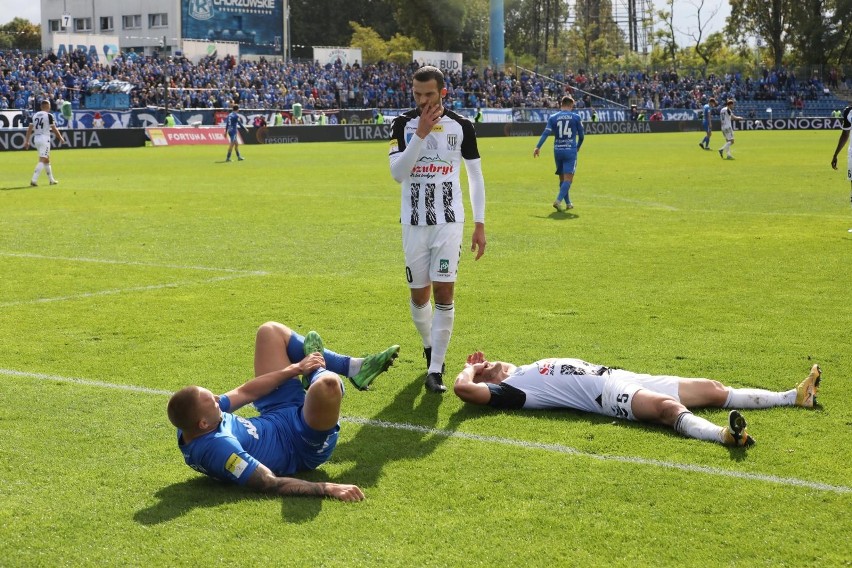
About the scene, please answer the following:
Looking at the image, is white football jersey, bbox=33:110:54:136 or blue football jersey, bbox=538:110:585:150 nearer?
blue football jersey, bbox=538:110:585:150

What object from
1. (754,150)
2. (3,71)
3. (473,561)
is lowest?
(473,561)

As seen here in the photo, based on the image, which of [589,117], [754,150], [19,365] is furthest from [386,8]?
[19,365]

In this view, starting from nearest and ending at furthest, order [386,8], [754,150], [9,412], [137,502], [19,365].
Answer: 1. [137,502]
2. [9,412]
3. [19,365]
4. [754,150]
5. [386,8]

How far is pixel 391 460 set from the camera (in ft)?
20.0

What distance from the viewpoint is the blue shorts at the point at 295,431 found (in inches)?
225

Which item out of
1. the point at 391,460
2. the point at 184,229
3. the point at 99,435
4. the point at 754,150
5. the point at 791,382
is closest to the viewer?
the point at 391,460

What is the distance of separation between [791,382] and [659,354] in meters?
1.21

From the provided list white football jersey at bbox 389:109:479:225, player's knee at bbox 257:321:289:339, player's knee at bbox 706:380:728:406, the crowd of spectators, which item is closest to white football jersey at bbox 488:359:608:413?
player's knee at bbox 706:380:728:406

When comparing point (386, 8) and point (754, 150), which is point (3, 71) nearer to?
point (754, 150)

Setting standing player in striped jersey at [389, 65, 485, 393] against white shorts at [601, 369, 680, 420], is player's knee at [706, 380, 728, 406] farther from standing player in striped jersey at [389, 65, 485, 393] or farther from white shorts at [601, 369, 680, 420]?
standing player in striped jersey at [389, 65, 485, 393]

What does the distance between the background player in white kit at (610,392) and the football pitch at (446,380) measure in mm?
97

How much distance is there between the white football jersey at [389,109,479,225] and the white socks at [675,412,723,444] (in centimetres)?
238

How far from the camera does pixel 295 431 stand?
5793 mm

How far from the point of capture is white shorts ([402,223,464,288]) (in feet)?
25.6
